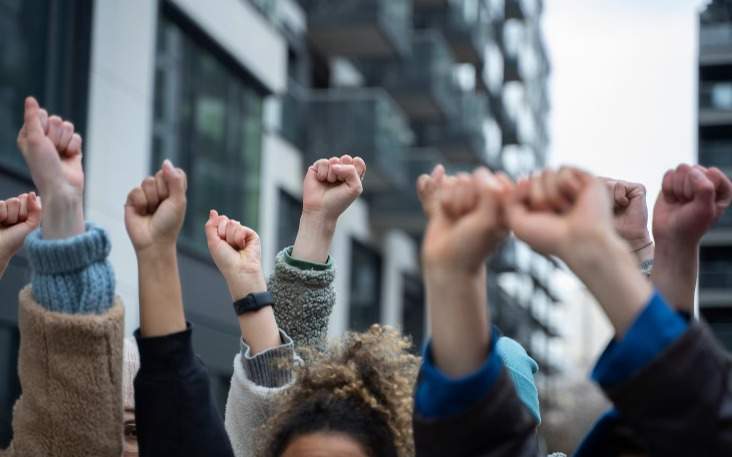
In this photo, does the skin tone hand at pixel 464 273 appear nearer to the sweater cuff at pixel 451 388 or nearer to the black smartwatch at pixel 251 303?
the sweater cuff at pixel 451 388

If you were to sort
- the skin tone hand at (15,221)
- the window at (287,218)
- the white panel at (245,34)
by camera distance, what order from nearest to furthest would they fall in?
the skin tone hand at (15,221)
the white panel at (245,34)
the window at (287,218)

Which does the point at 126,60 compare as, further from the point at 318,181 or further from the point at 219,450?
the point at 219,450

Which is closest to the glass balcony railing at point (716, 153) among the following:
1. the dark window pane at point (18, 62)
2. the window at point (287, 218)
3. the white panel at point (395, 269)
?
the white panel at point (395, 269)

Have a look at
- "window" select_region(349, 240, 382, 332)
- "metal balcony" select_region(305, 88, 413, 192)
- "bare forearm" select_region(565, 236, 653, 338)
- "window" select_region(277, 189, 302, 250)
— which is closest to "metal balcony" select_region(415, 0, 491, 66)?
"window" select_region(349, 240, 382, 332)

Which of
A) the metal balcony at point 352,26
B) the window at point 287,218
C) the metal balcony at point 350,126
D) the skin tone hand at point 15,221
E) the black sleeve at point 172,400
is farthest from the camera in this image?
the metal balcony at point 352,26

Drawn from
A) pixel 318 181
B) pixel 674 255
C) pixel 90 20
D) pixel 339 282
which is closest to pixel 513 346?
pixel 318 181

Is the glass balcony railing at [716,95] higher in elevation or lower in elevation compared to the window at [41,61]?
higher

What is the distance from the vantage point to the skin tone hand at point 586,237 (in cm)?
203

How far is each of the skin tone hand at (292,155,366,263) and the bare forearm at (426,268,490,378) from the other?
3.93 ft

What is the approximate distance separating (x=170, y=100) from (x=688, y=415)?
12.6 metres

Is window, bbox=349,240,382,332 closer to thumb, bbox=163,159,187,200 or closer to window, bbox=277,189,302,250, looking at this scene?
window, bbox=277,189,302,250

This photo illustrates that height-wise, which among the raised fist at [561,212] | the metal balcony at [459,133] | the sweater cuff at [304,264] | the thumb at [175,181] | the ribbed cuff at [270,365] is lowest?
the ribbed cuff at [270,365]

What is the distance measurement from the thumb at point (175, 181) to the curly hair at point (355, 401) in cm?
63

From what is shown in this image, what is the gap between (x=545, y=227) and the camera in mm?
2068
